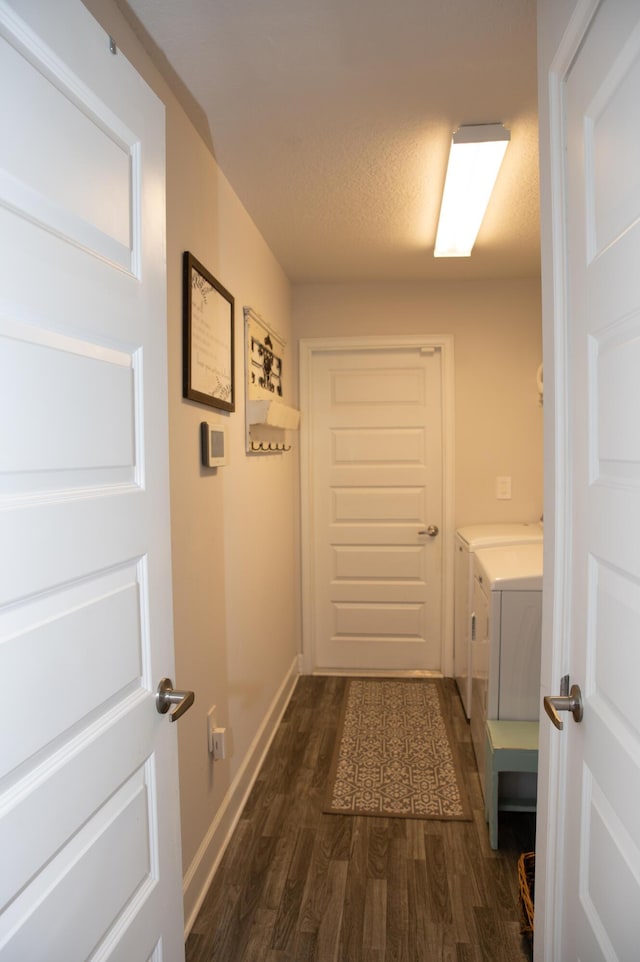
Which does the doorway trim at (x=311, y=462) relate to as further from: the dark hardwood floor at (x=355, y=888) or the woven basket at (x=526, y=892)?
the woven basket at (x=526, y=892)

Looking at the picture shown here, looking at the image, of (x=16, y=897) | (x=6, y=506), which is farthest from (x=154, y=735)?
(x=6, y=506)

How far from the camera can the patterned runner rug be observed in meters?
2.43

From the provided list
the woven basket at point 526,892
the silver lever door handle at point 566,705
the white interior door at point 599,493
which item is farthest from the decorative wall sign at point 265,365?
the woven basket at point 526,892

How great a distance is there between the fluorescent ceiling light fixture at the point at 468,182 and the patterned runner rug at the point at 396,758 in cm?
239

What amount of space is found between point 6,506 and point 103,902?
656 millimetres

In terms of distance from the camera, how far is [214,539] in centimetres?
216

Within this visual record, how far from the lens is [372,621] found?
3.92 metres

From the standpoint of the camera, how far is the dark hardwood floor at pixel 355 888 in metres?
1.72

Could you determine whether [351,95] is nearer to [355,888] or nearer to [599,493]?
[599,493]

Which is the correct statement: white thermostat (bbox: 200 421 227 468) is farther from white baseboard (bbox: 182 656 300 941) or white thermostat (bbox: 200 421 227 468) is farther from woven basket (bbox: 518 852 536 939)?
woven basket (bbox: 518 852 536 939)

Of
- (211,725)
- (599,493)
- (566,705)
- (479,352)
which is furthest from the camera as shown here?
(479,352)

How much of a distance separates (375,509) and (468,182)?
211 cm

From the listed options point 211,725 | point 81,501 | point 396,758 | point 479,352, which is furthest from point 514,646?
point 479,352

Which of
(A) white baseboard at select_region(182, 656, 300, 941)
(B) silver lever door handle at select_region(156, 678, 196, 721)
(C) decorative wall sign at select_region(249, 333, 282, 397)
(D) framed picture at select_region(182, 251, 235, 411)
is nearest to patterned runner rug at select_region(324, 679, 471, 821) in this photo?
(A) white baseboard at select_region(182, 656, 300, 941)
